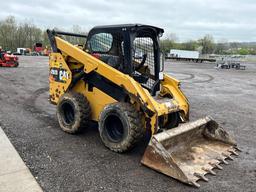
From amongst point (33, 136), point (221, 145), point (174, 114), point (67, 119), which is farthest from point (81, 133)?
point (221, 145)

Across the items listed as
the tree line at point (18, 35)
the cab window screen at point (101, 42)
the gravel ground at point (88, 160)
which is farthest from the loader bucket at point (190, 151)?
the tree line at point (18, 35)

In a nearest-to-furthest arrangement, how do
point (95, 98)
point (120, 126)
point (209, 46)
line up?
point (120, 126), point (95, 98), point (209, 46)

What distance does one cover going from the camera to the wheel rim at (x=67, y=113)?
546 centimetres

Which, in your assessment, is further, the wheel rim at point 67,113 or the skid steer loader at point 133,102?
the wheel rim at point 67,113

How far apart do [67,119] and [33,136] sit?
0.73 m

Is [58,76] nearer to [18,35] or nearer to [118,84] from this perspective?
[118,84]

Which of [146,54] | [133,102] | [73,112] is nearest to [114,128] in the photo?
[133,102]

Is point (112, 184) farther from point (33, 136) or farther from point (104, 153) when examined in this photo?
point (33, 136)

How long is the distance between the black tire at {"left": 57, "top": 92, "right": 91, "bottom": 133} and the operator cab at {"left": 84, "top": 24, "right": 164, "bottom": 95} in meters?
Answer: 0.87

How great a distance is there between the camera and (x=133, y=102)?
177 inches

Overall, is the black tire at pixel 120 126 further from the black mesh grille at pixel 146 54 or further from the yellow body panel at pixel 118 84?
the black mesh grille at pixel 146 54

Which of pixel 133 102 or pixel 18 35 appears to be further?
pixel 18 35

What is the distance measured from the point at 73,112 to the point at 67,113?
0.30 metres

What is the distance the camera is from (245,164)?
4414 mm
